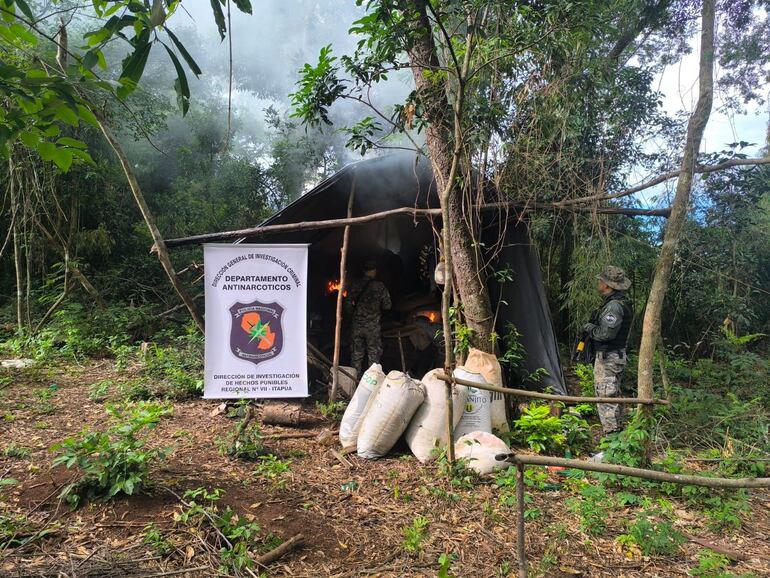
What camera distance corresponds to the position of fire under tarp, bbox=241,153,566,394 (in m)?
5.98

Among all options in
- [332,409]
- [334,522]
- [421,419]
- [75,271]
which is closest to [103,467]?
[334,522]

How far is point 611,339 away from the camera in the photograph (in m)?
5.05

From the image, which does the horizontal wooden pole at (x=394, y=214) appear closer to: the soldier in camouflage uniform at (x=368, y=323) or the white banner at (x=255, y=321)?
the white banner at (x=255, y=321)

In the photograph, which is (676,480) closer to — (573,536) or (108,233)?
(573,536)

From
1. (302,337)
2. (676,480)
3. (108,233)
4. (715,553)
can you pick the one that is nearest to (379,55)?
(302,337)

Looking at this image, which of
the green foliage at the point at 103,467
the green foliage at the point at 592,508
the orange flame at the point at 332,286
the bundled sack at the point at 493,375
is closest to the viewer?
the green foliage at the point at 103,467

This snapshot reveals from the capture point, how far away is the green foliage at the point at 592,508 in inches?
124

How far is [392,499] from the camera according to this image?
362 centimetres

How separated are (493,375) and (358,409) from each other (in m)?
1.41

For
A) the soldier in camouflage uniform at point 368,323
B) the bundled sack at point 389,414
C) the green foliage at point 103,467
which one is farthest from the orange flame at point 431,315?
the green foliage at point 103,467

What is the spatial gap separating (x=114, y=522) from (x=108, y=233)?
9204 millimetres

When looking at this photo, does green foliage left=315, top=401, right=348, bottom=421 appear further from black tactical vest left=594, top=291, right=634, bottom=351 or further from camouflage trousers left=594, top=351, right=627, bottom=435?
black tactical vest left=594, top=291, right=634, bottom=351

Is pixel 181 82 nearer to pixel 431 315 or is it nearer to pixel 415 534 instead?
pixel 415 534

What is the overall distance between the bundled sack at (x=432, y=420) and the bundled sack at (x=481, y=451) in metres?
0.19
